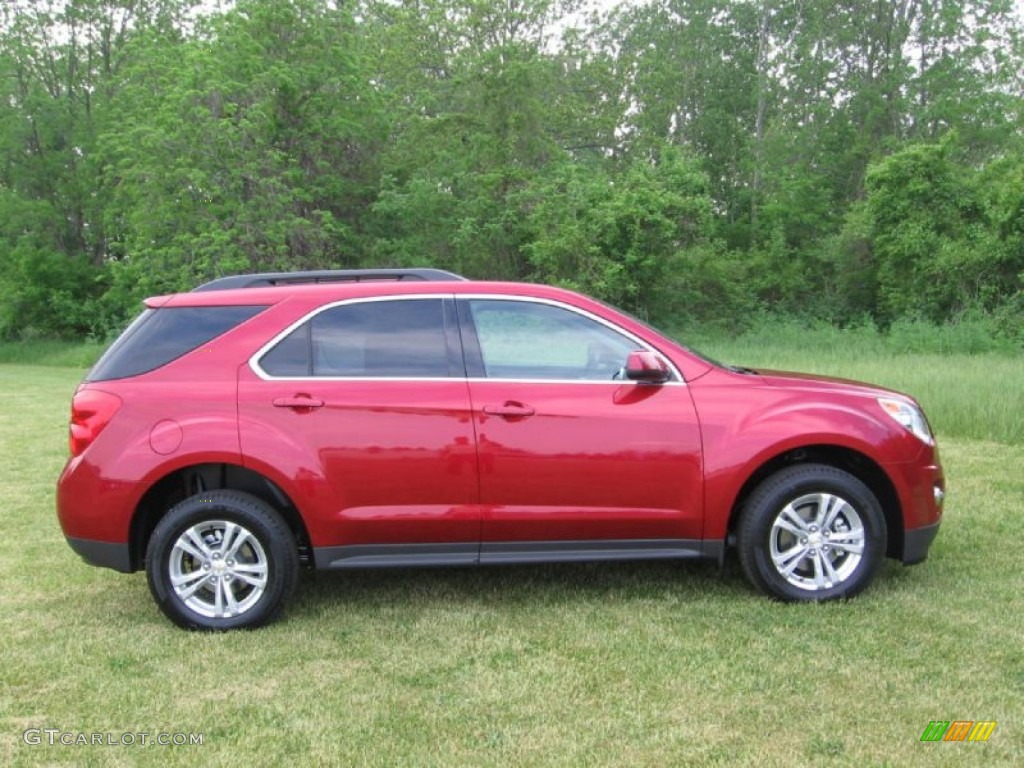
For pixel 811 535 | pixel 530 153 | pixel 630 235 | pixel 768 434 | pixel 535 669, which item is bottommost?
pixel 535 669

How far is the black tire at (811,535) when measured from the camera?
446 cm

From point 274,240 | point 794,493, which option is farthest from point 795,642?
point 274,240

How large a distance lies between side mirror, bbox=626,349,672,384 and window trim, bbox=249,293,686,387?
0.05m

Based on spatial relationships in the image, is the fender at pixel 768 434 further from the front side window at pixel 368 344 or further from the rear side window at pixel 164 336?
the rear side window at pixel 164 336

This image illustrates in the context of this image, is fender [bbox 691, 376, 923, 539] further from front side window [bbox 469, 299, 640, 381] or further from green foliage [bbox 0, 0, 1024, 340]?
green foliage [bbox 0, 0, 1024, 340]

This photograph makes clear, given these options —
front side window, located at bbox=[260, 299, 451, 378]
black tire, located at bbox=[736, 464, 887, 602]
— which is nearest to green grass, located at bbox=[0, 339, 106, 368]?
front side window, located at bbox=[260, 299, 451, 378]

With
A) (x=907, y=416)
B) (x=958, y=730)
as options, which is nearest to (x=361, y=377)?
(x=907, y=416)

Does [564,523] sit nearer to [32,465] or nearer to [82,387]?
[82,387]

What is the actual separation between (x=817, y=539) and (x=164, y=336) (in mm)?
3451

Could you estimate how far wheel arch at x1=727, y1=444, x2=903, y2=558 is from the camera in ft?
15.0

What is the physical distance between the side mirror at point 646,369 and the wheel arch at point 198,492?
1.78 meters

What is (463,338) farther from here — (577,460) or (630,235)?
(630,235)

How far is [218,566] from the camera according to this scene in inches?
169

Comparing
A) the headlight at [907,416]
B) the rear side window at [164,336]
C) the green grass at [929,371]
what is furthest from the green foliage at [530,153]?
the rear side window at [164,336]
